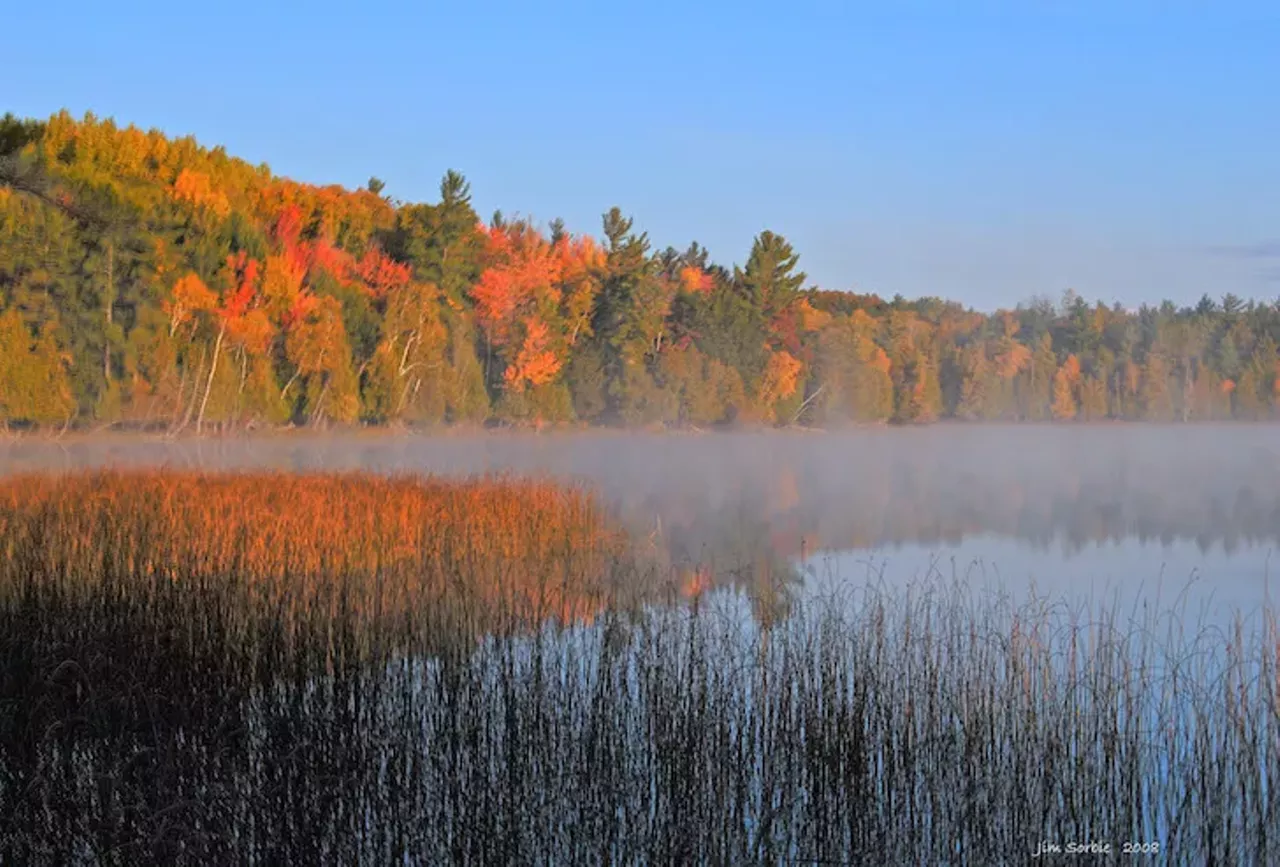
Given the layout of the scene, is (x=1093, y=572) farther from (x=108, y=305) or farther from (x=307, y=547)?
(x=108, y=305)

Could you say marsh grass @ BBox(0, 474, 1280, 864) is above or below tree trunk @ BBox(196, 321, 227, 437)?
below

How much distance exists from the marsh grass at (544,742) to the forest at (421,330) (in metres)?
6.21

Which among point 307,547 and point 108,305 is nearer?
point 307,547

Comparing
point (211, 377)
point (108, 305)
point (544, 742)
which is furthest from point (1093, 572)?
point (211, 377)

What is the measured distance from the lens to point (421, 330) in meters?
45.9

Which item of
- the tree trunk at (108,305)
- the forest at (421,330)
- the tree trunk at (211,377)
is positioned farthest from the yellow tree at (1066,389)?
the tree trunk at (108,305)

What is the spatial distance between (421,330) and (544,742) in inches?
1629

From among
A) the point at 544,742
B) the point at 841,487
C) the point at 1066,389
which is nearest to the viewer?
the point at 544,742

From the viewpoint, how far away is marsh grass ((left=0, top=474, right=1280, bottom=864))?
15.6ft

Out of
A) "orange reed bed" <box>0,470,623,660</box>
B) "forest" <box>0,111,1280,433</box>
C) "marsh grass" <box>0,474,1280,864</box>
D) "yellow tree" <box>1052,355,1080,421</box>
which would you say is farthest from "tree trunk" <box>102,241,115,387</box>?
"yellow tree" <box>1052,355,1080,421</box>

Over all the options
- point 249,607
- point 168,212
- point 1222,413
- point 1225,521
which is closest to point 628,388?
point 168,212

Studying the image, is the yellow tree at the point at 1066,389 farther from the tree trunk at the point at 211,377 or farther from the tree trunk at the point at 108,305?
the tree trunk at the point at 108,305

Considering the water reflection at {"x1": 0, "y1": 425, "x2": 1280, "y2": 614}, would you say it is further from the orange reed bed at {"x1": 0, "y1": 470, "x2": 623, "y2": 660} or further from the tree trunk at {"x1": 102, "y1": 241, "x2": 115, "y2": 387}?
the tree trunk at {"x1": 102, "y1": 241, "x2": 115, "y2": 387}

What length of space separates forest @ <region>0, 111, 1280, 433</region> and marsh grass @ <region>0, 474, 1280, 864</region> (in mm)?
6209
